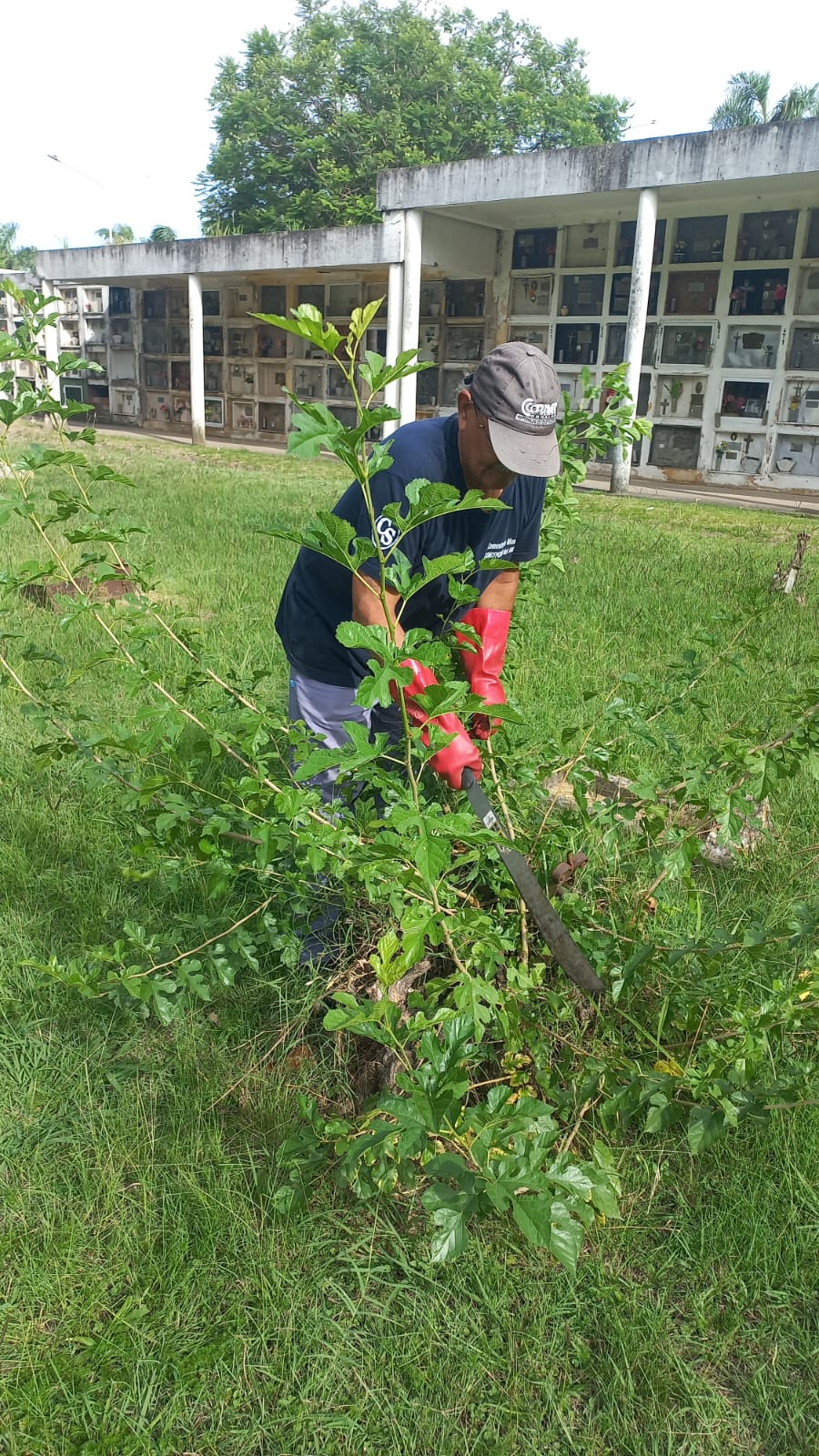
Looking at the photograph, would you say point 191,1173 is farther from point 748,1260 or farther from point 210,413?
point 210,413

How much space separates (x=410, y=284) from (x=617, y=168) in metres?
3.09

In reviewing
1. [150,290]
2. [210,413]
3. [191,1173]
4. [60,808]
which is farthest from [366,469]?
[150,290]

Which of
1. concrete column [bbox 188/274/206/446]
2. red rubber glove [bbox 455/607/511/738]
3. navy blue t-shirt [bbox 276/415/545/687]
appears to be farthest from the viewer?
concrete column [bbox 188/274/206/446]

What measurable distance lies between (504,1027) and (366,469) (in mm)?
920

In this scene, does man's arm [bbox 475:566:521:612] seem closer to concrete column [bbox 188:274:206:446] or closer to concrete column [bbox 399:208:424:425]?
concrete column [bbox 399:208:424:425]

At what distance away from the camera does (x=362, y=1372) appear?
57.7 inches

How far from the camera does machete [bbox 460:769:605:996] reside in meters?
1.84

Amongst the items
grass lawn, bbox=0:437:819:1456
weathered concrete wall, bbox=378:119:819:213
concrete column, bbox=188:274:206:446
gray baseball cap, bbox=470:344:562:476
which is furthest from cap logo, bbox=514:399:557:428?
concrete column, bbox=188:274:206:446

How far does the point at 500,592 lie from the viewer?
2.38 metres

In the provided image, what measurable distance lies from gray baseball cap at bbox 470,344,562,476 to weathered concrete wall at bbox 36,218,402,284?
1296 cm

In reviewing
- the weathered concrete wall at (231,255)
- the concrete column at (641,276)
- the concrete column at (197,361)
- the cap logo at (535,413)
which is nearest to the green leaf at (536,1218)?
the cap logo at (535,413)

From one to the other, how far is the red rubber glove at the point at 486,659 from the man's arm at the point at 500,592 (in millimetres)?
63

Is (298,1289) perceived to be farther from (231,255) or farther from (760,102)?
(760,102)

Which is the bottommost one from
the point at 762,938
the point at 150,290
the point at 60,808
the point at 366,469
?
the point at 60,808
